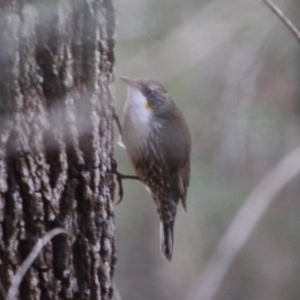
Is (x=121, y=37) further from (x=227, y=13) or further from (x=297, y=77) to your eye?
(x=297, y=77)

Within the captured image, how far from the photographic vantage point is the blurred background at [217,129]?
467 cm

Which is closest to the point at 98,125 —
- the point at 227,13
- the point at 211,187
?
the point at 227,13

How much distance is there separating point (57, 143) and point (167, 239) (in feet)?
5.81

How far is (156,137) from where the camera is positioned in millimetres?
3820

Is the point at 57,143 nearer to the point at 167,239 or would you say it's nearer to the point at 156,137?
the point at 156,137

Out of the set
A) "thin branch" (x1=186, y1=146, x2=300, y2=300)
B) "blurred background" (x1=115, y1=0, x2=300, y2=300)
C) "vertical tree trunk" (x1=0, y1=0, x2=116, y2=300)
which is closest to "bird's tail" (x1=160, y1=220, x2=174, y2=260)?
"blurred background" (x1=115, y1=0, x2=300, y2=300)

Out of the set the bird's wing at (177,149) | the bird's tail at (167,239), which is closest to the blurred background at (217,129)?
the bird's wing at (177,149)

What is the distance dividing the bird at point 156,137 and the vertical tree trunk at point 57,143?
37.6 inches

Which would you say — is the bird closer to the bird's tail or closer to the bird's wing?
the bird's wing

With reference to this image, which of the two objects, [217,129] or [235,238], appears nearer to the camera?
[235,238]

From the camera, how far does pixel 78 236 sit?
2645mm

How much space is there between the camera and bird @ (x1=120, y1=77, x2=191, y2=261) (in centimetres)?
374

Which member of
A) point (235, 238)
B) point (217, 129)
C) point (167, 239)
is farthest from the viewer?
point (217, 129)

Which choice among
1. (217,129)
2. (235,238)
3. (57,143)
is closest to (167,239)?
(235,238)
